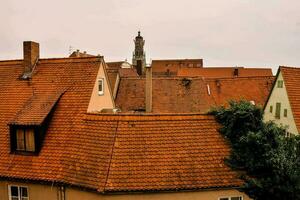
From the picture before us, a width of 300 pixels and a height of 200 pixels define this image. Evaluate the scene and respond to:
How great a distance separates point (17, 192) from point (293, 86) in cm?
2273

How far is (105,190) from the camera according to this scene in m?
15.1

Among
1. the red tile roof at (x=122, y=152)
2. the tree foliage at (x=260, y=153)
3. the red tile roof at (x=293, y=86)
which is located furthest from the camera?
the red tile roof at (x=293, y=86)

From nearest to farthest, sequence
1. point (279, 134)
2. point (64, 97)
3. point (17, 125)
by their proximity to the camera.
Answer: point (279, 134), point (17, 125), point (64, 97)

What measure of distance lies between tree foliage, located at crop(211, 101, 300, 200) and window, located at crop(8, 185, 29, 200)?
31.6 ft

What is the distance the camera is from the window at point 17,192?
17895 mm

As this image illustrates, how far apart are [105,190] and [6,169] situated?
19.9ft

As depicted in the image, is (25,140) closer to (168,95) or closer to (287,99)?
(287,99)

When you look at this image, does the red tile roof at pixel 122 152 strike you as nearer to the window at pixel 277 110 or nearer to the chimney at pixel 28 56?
the chimney at pixel 28 56

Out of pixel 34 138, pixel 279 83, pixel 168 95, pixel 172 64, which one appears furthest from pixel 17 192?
pixel 172 64

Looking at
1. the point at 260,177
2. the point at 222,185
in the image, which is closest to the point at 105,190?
the point at 222,185

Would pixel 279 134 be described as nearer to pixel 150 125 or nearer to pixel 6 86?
pixel 150 125

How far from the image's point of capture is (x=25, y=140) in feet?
61.7

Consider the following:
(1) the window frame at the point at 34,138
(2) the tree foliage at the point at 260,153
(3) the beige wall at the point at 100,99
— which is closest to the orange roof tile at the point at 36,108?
(1) the window frame at the point at 34,138

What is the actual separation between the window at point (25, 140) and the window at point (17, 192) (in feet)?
6.17
